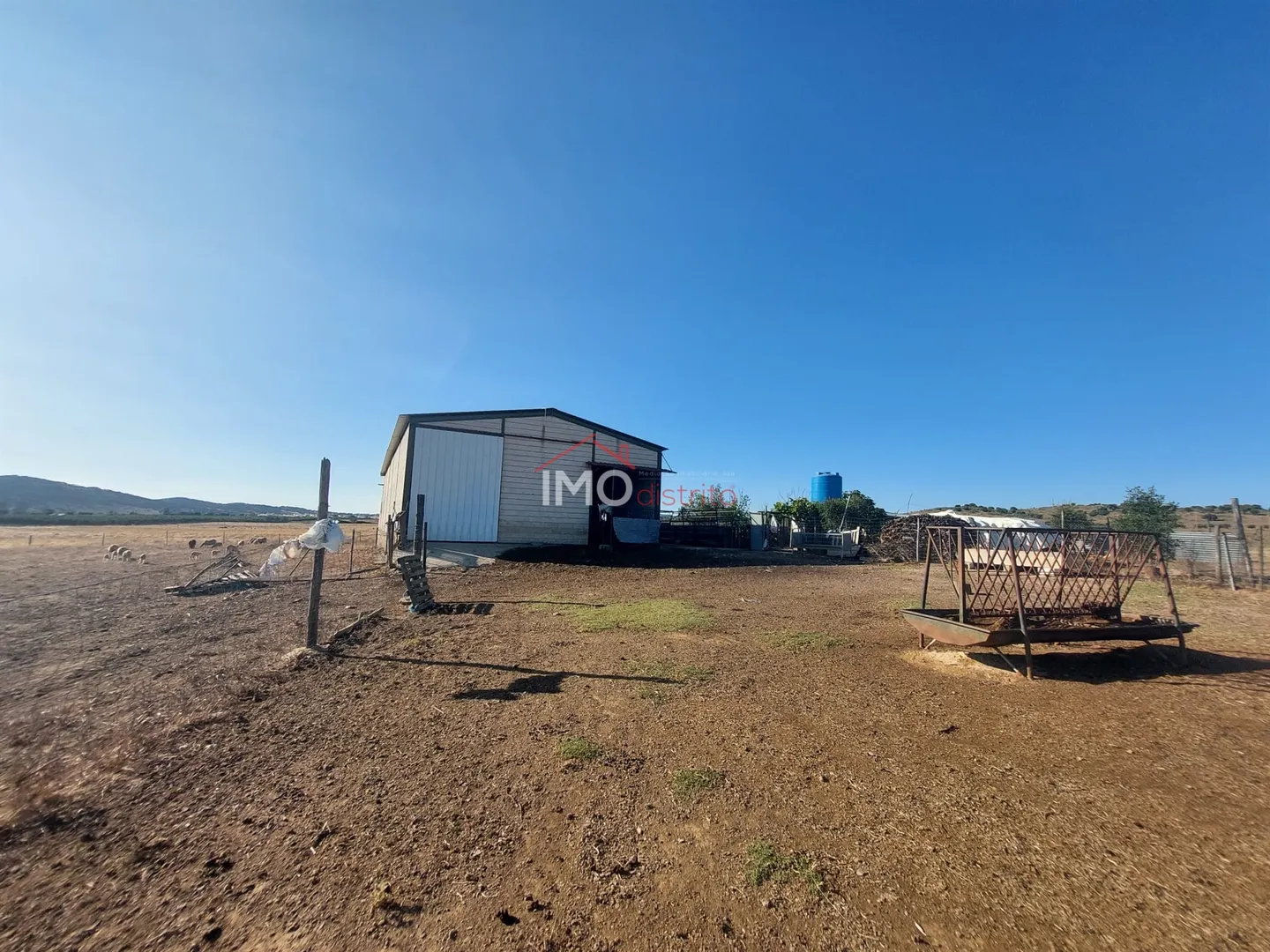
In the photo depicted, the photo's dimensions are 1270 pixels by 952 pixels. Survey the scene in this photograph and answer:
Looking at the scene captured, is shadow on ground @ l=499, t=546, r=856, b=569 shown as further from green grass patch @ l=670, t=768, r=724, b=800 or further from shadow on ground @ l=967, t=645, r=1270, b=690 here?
green grass patch @ l=670, t=768, r=724, b=800

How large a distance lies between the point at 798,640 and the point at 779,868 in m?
5.11

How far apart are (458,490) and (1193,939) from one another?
1755 centimetres

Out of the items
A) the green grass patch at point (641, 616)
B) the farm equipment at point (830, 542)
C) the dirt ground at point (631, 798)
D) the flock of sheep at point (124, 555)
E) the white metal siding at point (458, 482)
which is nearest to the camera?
the dirt ground at point (631, 798)

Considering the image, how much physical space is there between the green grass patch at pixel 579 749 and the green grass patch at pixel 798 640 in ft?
12.1

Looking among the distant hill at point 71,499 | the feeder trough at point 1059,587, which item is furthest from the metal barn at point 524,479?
the distant hill at point 71,499

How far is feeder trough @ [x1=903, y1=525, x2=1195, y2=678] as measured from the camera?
6.10 m

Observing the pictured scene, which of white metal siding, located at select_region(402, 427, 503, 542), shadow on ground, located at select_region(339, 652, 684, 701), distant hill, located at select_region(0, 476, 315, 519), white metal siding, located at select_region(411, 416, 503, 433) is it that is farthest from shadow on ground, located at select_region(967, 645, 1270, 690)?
distant hill, located at select_region(0, 476, 315, 519)

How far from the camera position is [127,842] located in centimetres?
288

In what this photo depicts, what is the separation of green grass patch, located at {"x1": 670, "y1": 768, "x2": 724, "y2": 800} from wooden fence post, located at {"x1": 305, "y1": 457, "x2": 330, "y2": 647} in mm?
5062

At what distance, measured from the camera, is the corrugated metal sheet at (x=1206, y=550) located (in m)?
12.3

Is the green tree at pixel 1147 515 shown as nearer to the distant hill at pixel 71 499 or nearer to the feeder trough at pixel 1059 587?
the feeder trough at pixel 1059 587

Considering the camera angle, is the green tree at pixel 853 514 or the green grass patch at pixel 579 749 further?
the green tree at pixel 853 514

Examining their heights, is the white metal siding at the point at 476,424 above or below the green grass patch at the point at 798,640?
above

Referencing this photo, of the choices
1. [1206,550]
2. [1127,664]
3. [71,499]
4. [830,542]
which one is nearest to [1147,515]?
[1206,550]
